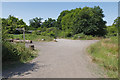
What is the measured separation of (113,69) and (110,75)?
740 mm

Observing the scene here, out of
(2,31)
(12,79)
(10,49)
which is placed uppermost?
(2,31)

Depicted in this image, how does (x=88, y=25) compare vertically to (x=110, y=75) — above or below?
above

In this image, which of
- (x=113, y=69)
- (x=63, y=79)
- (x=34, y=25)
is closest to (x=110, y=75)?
(x=113, y=69)

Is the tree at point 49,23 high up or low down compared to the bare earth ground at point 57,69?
up

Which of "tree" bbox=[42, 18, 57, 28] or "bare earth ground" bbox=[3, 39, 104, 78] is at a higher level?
"tree" bbox=[42, 18, 57, 28]

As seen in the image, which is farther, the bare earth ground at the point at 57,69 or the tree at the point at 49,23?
the tree at the point at 49,23

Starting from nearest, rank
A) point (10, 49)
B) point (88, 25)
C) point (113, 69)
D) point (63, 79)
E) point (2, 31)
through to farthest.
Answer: point (63, 79) → point (113, 69) → point (2, 31) → point (10, 49) → point (88, 25)

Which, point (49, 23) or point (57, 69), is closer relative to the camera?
point (57, 69)

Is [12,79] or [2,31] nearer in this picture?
[12,79]

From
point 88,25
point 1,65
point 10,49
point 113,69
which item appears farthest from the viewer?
point 88,25

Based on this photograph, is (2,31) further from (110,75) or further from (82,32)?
(82,32)

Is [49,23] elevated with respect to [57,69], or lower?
elevated

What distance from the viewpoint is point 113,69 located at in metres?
4.83

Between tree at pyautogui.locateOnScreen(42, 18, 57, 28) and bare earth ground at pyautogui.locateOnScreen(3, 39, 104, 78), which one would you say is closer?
bare earth ground at pyautogui.locateOnScreen(3, 39, 104, 78)
